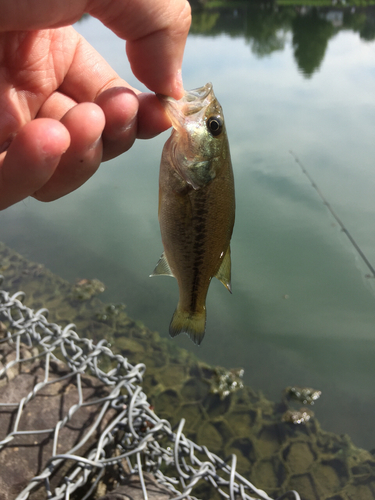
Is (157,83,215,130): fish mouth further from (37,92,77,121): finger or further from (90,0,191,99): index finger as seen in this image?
(37,92,77,121): finger

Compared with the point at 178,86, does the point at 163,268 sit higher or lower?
lower

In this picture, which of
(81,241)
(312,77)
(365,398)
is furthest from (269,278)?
(312,77)

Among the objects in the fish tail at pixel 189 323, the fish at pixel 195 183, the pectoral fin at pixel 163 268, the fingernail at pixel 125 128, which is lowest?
the fish tail at pixel 189 323

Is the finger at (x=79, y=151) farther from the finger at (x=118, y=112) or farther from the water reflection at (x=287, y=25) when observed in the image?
the water reflection at (x=287, y=25)

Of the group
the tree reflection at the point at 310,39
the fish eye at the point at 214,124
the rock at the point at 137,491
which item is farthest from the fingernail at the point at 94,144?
the tree reflection at the point at 310,39

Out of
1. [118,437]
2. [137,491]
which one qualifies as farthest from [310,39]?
[137,491]

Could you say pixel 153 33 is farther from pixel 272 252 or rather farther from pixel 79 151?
pixel 272 252

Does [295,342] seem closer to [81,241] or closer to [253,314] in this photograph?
[253,314]
